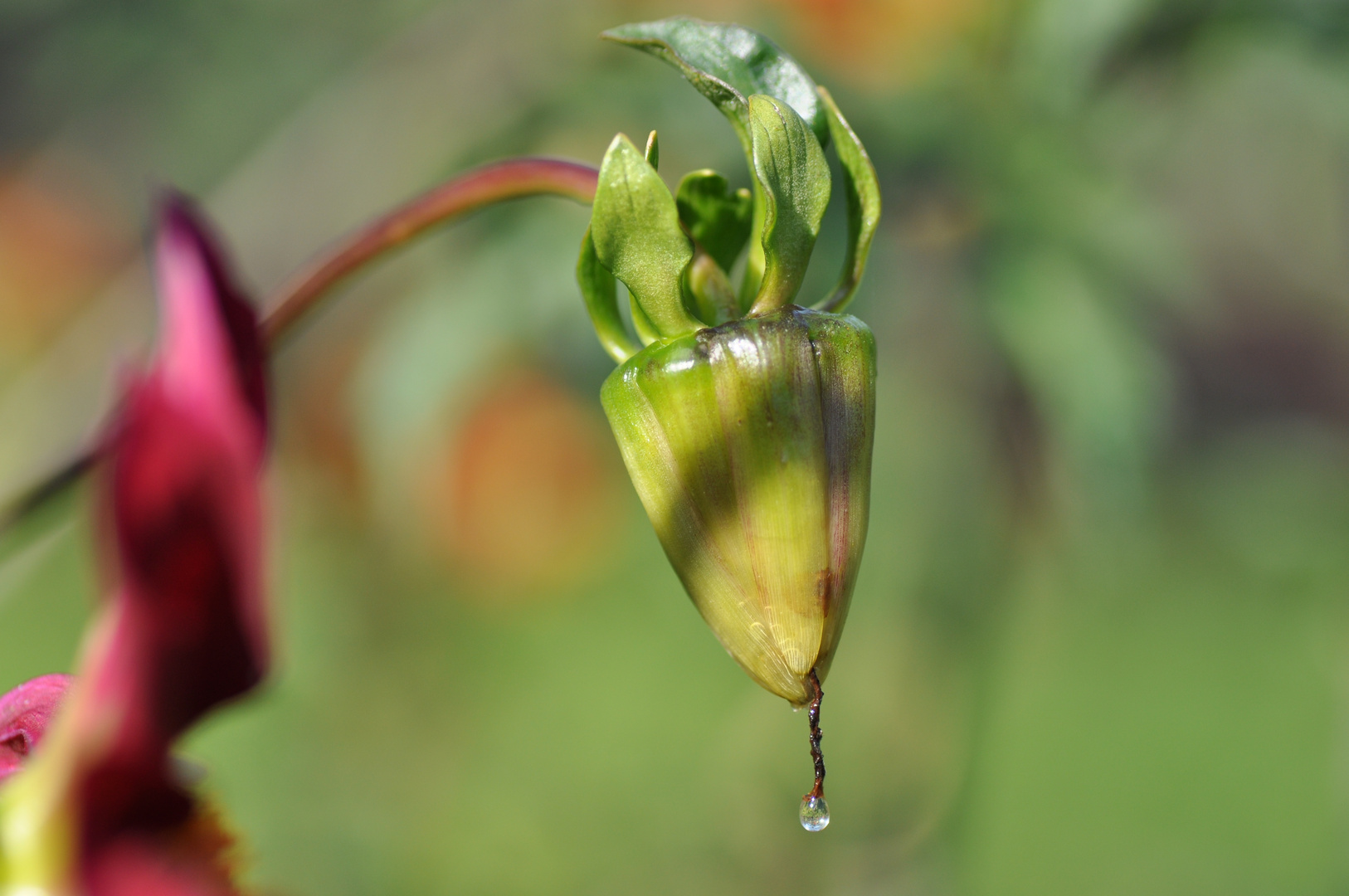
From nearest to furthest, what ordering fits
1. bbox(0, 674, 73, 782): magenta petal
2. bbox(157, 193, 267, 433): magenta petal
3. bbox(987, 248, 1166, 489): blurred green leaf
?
bbox(157, 193, 267, 433): magenta petal
bbox(0, 674, 73, 782): magenta petal
bbox(987, 248, 1166, 489): blurred green leaf

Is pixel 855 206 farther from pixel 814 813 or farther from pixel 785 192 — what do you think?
pixel 814 813

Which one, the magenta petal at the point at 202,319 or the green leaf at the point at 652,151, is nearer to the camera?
the magenta petal at the point at 202,319

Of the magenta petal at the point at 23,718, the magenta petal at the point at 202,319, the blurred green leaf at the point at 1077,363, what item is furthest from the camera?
the blurred green leaf at the point at 1077,363

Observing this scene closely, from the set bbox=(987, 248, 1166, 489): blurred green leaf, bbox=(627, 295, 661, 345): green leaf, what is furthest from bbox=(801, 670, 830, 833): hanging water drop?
bbox=(987, 248, 1166, 489): blurred green leaf

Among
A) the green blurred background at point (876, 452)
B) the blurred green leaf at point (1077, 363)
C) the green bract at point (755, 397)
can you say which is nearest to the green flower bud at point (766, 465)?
the green bract at point (755, 397)

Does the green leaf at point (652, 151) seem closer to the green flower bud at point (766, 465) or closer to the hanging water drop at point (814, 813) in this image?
the green flower bud at point (766, 465)

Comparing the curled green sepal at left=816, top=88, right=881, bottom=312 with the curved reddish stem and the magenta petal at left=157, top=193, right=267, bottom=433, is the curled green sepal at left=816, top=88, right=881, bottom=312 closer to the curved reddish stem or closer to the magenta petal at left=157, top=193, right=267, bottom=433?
the curved reddish stem
